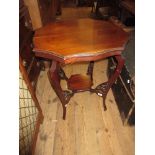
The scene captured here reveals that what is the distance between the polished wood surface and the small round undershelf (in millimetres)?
530

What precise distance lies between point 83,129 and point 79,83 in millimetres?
473

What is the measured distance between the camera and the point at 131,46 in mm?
1753

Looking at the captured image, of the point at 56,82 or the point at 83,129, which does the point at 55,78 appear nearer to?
the point at 56,82

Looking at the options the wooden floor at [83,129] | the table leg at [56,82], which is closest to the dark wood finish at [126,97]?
the wooden floor at [83,129]

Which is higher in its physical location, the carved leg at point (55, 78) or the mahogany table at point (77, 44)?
the mahogany table at point (77, 44)

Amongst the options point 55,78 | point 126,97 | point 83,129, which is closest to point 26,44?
point 55,78

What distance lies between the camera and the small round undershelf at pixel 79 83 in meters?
2.12

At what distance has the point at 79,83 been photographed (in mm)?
2172

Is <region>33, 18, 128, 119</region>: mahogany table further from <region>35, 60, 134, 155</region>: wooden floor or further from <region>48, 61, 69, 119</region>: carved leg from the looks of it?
<region>35, 60, 134, 155</region>: wooden floor

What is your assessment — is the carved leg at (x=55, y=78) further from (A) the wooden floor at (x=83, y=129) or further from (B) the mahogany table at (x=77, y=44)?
(A) the wooden floor at (x=83, y=129)

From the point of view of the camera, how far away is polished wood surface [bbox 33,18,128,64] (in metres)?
1.61
